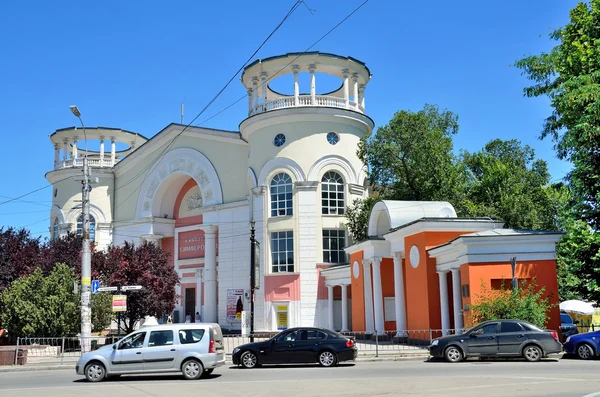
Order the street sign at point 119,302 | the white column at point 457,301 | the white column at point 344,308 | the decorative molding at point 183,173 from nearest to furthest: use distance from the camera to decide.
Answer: the white column at point 457,301
the street sign at point 119,302
the white column at point 344,308
the decorative molding at point 183,173

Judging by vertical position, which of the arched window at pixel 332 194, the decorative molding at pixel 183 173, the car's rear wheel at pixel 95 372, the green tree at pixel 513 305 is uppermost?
the decorative molding at pixel 183 173

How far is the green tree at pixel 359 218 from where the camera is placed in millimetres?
36219

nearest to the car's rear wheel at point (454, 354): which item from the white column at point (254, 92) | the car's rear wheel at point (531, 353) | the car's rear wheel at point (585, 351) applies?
the car's rear wheel at point (531, 353)

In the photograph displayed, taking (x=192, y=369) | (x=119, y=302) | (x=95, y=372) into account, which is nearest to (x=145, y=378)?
(x=95, y=372)

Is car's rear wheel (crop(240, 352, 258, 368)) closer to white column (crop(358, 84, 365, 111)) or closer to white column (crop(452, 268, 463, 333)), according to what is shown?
white column (crop(452, 268, 463, 333))

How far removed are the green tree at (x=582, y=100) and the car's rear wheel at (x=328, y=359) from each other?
11.1m

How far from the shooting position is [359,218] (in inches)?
1437

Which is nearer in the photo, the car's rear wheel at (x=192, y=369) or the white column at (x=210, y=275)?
the car's rear wheel at (x=192, y=369)

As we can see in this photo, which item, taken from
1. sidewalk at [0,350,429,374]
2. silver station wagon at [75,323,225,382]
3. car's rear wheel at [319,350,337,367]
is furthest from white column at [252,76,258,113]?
silver station wagon at [75,323,225,382]

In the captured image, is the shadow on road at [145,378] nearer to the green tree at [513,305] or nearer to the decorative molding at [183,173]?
the green tree at [513,305]

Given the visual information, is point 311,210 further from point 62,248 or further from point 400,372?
point 400,372

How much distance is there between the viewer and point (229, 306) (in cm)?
4050

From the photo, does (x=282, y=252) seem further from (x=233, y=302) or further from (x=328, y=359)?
(x=328, y=359)

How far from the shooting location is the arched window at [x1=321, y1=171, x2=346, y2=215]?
125 ft
